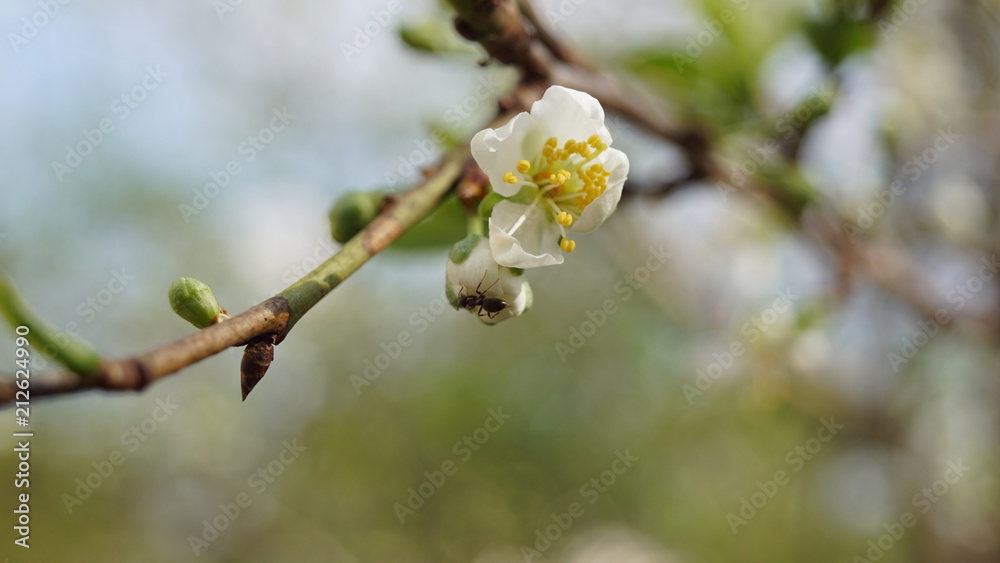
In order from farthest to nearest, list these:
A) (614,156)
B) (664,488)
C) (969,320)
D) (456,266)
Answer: (664,488) < (969,320) < (614,156) < (456,266)

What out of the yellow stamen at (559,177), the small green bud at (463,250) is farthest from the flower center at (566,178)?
the small green bud at (463,250)

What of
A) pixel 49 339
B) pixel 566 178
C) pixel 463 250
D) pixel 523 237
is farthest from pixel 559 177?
pixel 49 339

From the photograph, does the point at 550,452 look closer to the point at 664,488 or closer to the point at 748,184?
the point at 664,488

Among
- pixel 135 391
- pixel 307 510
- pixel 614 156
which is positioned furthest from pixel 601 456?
pixel 135 391

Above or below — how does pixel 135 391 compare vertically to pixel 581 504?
above

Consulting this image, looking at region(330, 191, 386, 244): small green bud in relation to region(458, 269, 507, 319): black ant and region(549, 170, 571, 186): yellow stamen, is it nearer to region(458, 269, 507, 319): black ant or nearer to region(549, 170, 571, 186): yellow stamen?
region(458, 269, 507, 319): black ant

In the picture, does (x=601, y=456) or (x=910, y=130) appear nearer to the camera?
(x=910, y=130)

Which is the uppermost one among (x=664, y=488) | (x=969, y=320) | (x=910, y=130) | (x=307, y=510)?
(x=910, y=130)
